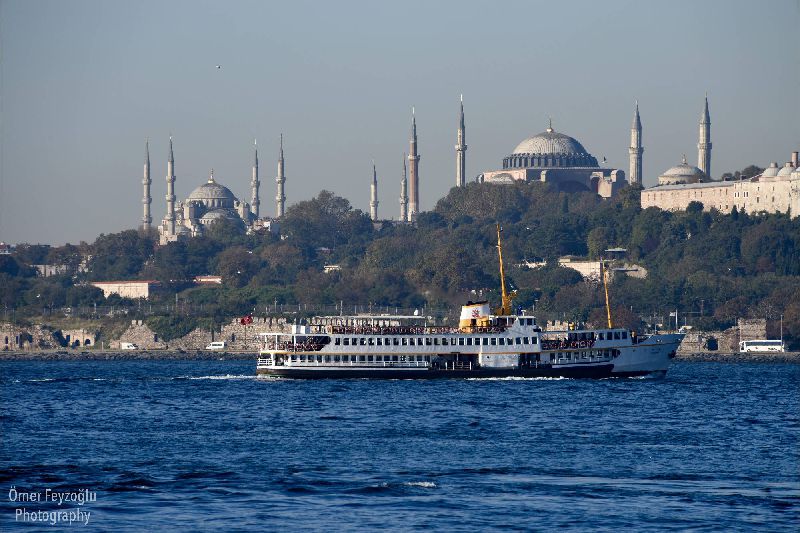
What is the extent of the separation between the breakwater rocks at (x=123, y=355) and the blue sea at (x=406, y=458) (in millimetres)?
52140

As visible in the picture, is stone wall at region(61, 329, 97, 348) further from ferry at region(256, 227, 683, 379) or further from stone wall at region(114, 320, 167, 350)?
ferry at region(256, 227, 683, 379)

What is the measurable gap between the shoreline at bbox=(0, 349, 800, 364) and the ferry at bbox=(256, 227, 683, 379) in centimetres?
3786

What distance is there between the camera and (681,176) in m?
173

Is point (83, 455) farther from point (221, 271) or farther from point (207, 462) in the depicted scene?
point (221, 271)

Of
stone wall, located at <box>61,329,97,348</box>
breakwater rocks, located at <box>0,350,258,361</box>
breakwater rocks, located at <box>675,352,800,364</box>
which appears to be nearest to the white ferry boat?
breakwater rocks, located at <box>675,352,800,364</box>

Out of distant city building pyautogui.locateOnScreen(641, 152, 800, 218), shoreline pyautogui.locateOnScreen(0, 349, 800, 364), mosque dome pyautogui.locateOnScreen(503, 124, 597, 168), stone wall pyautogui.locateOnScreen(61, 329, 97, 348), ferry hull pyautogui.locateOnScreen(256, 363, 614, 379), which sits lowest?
ferry hull pyautogui.locateOnScreen(256, 363, 614, 379)

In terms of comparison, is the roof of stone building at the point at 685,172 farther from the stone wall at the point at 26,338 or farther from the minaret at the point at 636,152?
the stone wall at the point at 26,338

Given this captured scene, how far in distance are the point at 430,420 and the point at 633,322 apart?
223 feet

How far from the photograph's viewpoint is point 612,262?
148625mm

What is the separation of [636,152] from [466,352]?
357ft

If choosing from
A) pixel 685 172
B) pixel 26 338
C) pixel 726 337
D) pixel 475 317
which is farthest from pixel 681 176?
pixel 475 317

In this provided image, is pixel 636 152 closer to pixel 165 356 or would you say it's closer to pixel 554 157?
pixel 554 157

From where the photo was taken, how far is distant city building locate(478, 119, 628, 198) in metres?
192

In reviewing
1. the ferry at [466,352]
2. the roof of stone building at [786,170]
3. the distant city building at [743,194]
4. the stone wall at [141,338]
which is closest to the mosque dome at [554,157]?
the distant city building at [743,194]
